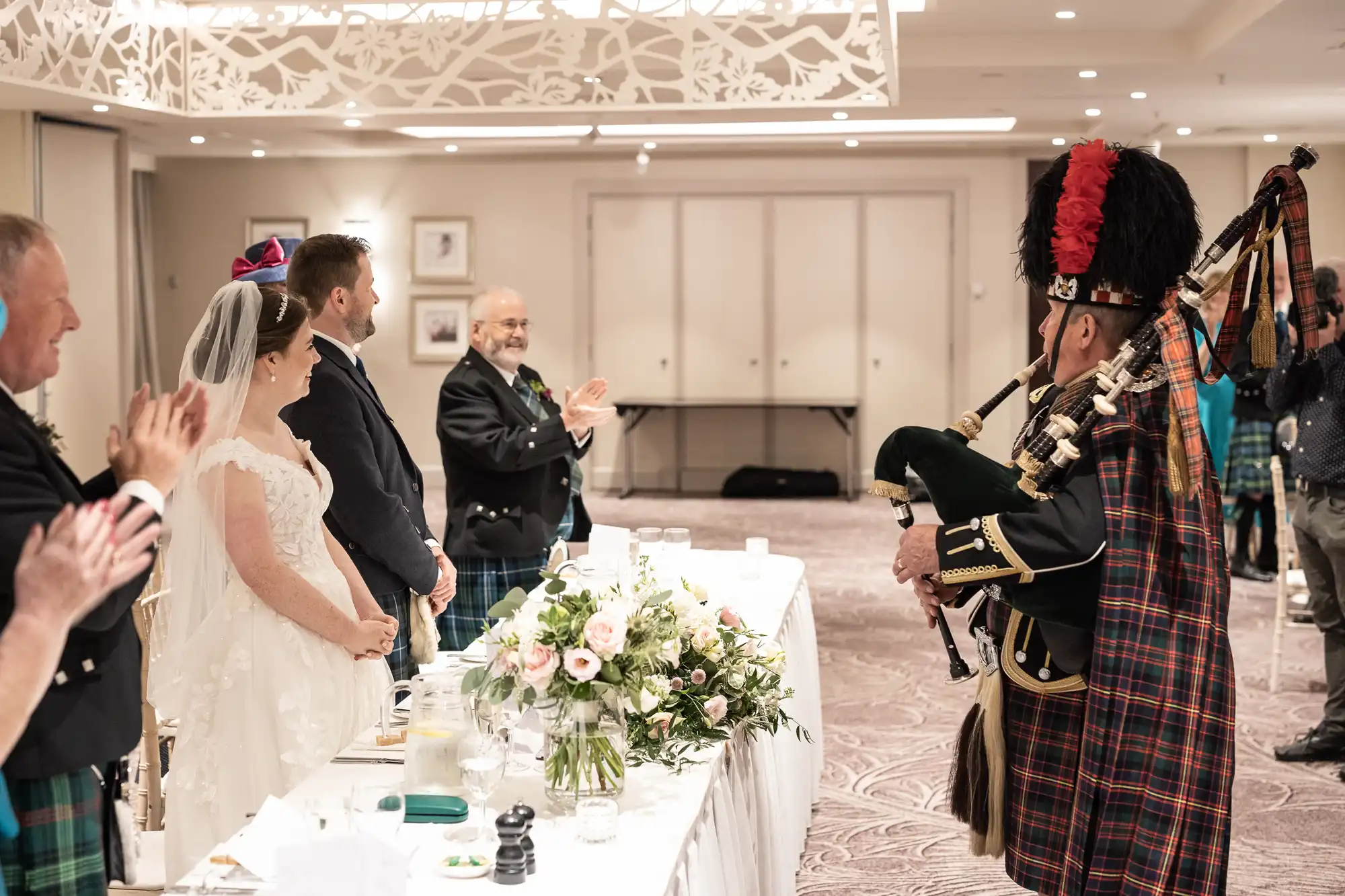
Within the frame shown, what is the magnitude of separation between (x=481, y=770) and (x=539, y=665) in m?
0.18

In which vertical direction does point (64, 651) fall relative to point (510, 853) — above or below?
above

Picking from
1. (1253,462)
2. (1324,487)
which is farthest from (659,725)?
(1253,462)

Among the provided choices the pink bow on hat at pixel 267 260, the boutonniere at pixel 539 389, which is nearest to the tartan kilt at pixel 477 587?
the boutonniere at pixel 539 389

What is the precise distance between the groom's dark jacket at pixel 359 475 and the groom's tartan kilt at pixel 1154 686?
169 cm

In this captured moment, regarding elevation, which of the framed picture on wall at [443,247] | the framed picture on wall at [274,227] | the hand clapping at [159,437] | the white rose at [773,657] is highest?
the framed picture on wall at [274,227]

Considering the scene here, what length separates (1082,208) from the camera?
2.30 m

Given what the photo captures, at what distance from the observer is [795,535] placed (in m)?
10.0

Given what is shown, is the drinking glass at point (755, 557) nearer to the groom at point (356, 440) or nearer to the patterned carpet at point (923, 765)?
the patterned carpet at point (923, 765)

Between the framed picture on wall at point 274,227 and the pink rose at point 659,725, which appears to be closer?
the pink rose at point 659,725

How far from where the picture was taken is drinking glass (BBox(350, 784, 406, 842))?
1816 mm

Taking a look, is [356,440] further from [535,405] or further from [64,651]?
[535,405]

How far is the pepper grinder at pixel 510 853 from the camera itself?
1.86m

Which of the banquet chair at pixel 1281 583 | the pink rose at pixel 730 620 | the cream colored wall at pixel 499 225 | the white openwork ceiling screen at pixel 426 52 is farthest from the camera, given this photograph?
the cream colored wall at pixel 499 225

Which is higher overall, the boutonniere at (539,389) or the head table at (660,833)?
the boutonniere at (539,389)
